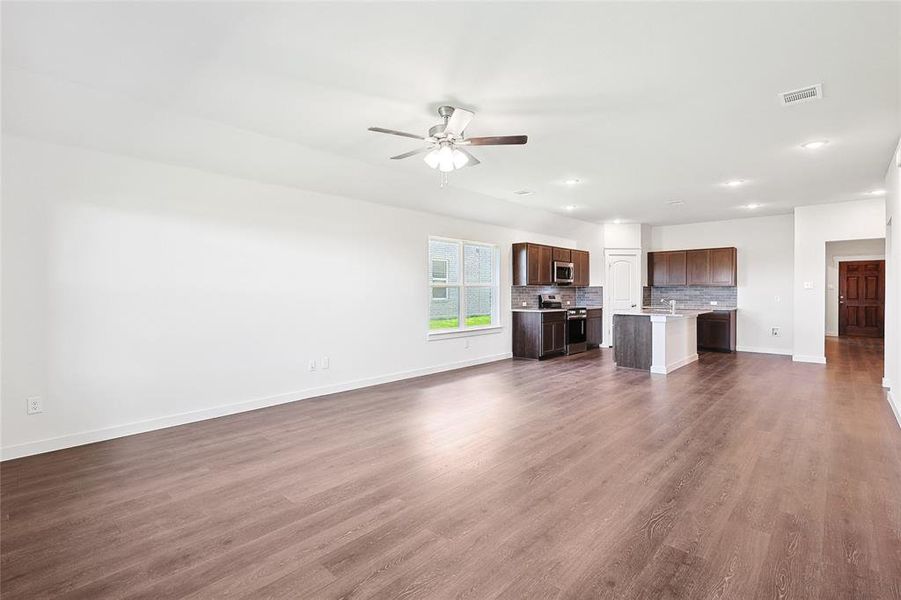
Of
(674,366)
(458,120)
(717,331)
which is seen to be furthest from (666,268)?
(458,120)

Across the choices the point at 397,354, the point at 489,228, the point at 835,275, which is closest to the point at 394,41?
the point at 397,354

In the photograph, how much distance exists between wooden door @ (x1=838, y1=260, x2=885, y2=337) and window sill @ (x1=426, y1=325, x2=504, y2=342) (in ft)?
31.5

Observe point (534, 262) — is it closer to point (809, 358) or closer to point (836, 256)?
point (809, 358)

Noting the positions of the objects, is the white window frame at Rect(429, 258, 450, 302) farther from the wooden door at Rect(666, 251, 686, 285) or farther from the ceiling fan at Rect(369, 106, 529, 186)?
the wooden door at Rect(666, 251, 686, 285)

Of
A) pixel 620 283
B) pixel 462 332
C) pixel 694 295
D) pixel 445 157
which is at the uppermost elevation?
pixel 445 157

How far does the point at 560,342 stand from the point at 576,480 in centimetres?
551

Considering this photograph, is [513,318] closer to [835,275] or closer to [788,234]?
[788,234]

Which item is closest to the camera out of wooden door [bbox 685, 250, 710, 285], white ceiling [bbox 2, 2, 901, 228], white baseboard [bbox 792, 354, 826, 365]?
white ceiling [bbox 2, 2, 901, 228]

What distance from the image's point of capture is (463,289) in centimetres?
719

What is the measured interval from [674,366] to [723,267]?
3.28 m

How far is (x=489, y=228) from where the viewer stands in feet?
24.9

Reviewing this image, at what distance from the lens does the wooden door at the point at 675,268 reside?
9242 mm

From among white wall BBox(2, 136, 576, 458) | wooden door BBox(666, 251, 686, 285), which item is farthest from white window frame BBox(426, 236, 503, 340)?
wooden door BBox(666, 251, 686, 285)

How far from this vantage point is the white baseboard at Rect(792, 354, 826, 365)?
727cm
